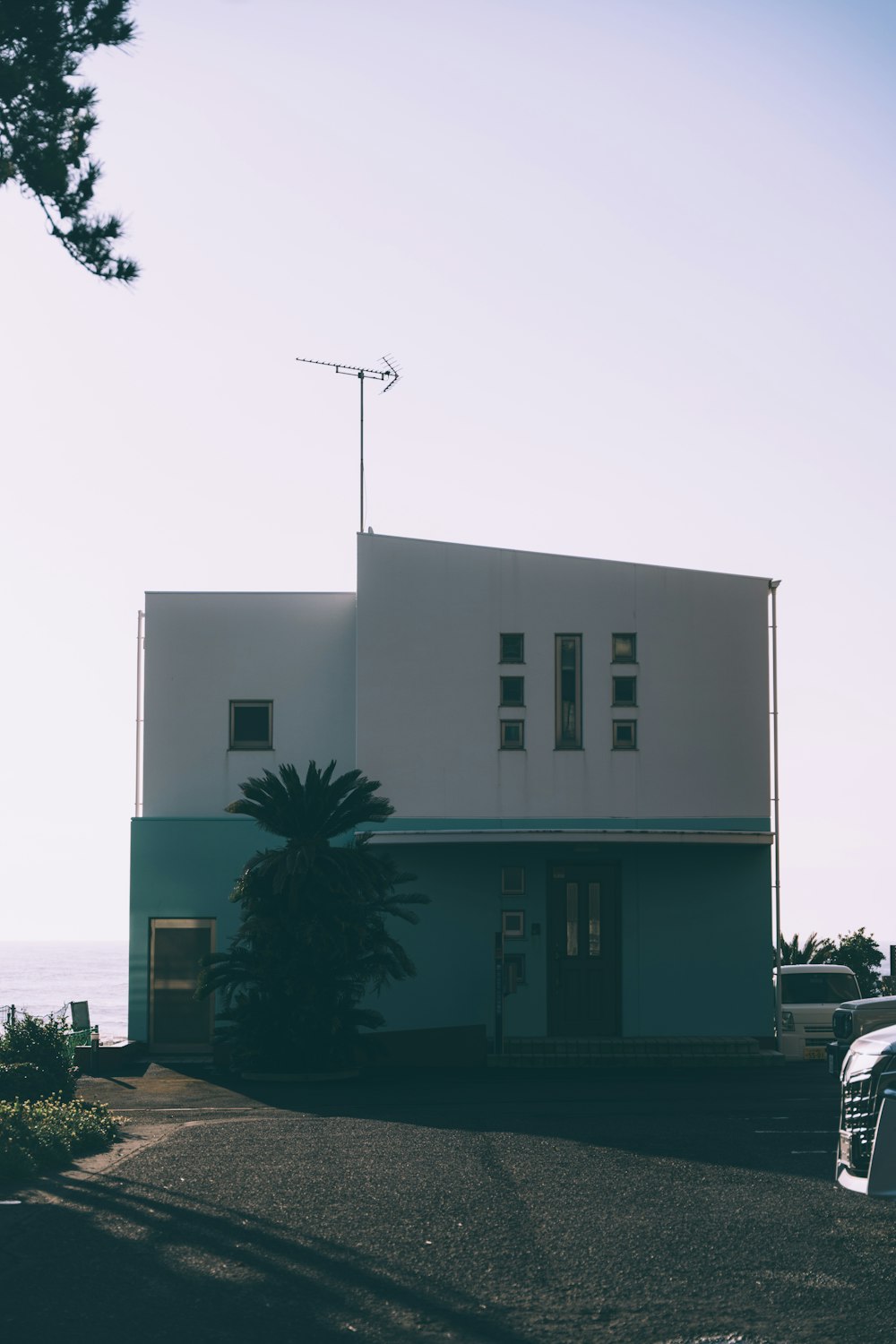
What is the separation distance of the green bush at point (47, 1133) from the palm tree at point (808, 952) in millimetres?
18374

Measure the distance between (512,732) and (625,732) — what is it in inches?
68.7

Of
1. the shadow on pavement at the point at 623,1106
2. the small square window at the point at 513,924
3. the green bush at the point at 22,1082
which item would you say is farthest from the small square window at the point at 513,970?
the green bush at the point at 22,1082

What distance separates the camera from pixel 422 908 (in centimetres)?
2316

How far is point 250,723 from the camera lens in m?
24.8

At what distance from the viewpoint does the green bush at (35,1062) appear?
52.3 ft

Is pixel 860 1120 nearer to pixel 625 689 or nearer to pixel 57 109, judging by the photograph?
pixel 57 109

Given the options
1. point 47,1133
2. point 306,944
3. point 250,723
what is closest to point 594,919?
point 306,944

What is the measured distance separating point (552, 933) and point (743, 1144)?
1064 cm

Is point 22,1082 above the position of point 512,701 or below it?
below

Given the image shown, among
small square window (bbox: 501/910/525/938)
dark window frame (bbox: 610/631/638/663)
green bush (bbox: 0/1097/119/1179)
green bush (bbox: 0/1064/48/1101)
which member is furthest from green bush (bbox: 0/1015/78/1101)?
dark window frame (bbox: 610/631/638/663)

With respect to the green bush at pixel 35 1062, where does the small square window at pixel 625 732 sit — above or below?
above

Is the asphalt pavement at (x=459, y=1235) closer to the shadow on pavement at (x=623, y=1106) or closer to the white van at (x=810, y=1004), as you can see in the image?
the shadow on pavement at (x=623, y=1106)

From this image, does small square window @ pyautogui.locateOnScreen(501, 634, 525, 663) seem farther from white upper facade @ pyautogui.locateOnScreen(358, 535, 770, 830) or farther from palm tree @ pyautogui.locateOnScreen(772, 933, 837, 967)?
palm tree @ pyautogui.locateOnScreen(772, 933, 837, 967)

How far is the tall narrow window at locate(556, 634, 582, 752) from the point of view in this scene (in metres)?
23.4
